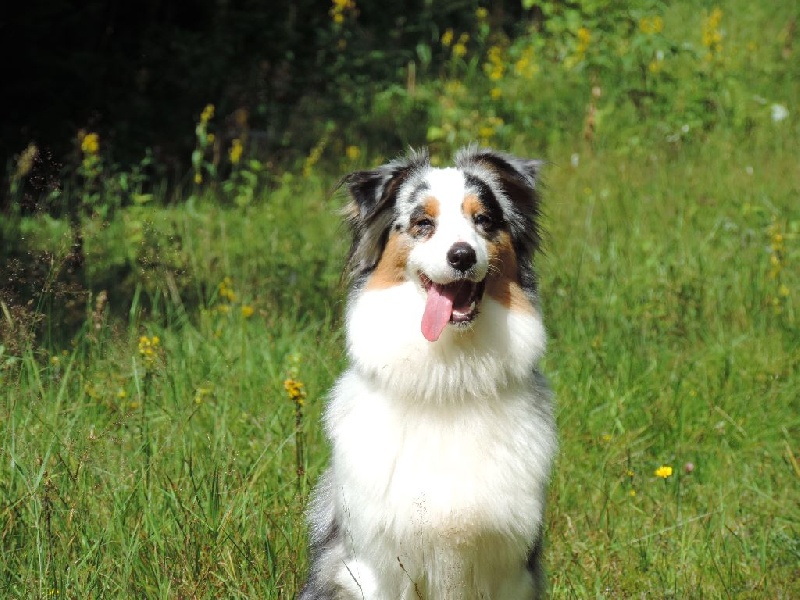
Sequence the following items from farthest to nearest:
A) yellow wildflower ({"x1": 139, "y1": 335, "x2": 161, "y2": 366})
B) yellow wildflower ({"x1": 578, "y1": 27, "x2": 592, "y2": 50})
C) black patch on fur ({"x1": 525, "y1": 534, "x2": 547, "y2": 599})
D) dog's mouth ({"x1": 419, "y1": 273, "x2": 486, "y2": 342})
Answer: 1. yellow wildflower ({"x1": 578, "y1": 27, "x2": 592, "y2": 50})
2. yellow wildflower ({"x1": 139, "y1": 335, "x2": 161, "y2": 366})
3. black patch on fur ({"x1": 525, "y1": 534, "x2": 547, "y2": 599})
4. dog's mouth ({"x1": 419, "y1": 273, "x2": 486, "y2": 342})

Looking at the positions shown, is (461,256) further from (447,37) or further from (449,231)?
(447,37)

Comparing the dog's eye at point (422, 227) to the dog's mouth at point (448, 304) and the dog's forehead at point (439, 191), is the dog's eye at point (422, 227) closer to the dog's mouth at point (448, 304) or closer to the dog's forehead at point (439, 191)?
the dog's forehead at point (439, 191)

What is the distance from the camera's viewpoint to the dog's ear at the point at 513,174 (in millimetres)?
3410

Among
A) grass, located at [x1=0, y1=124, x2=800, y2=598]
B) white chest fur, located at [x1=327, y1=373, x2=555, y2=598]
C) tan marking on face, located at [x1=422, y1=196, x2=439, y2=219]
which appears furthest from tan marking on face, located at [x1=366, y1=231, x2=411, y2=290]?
grass, located at [x1=0, y1=124, x2=800, y2=598]

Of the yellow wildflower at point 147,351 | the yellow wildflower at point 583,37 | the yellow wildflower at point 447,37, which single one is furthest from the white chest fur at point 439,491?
the yellow wildflower at point 447,37

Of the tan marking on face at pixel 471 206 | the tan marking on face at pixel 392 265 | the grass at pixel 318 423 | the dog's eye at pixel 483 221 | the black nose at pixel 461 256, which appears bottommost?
the grass at pixel 318 423

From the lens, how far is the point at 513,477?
308cm

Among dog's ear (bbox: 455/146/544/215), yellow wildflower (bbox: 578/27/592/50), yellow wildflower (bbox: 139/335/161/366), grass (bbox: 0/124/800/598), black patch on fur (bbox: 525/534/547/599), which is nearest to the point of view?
black patch on fur (bbox: 525/534/547/599)

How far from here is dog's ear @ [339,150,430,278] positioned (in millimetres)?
3326

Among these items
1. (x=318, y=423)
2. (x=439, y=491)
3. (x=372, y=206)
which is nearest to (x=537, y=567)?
(x=439, y=491)

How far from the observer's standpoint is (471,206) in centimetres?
320

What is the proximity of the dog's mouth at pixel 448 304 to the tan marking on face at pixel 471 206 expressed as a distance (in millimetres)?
226

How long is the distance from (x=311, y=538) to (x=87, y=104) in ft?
17.2

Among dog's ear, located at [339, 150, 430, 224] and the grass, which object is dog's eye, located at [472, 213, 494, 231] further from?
the grass
